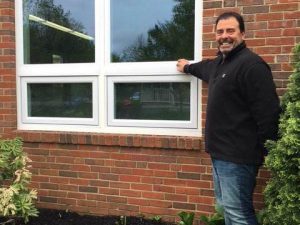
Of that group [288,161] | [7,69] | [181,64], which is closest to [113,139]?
[181,64]

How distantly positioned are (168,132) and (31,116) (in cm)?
162

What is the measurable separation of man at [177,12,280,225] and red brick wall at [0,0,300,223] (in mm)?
645

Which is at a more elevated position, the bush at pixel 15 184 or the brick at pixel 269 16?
the brick at pixel 269 16

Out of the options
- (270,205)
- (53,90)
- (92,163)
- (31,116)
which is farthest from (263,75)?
(31,116)

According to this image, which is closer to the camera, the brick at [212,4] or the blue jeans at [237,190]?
the blue jeans at [237,190]

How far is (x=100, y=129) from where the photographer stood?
4605 millimetres

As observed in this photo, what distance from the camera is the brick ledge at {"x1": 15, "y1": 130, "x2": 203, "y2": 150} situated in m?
4.18

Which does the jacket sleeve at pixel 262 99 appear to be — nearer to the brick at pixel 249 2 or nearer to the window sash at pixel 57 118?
the brick at pixel 249 2

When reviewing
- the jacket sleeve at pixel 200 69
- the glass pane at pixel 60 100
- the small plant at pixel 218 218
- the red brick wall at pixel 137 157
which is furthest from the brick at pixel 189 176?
the glass pane at pixel 60 100

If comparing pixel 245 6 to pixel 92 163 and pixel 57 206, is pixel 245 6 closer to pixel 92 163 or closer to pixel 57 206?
pixel 92 163

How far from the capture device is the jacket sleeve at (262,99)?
121 inches

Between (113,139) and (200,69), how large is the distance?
1160 millimetres

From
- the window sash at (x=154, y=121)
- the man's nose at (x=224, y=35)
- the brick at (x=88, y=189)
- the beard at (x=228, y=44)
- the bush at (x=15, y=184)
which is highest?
the man's nose at (x=224, y=35)

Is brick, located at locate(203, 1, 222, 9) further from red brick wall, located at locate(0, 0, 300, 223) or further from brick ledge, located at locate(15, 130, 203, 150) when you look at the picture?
brick ledge, located at locate(15, 130, 203, 150)
